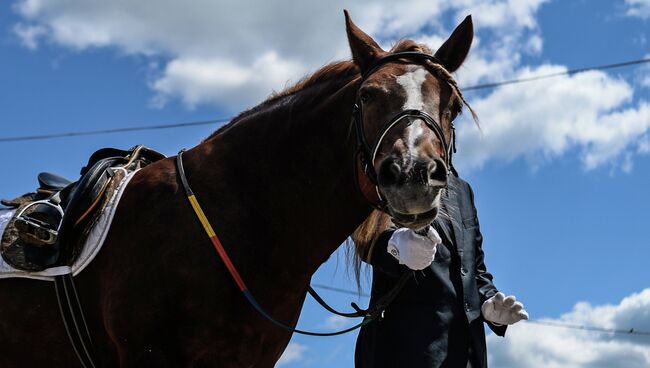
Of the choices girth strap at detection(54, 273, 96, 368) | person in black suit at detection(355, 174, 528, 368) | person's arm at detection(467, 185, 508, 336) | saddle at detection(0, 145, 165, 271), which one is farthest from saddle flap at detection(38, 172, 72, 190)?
person's arm at detection(467, 185, 508, 336)

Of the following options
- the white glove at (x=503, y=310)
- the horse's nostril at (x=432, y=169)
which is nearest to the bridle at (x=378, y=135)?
the horse's nostril at (x=432, y=169)

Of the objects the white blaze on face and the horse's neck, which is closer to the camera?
the white blaze on face

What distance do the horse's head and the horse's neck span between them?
0.82 feet

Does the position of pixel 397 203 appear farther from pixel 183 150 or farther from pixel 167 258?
pixel 183 150

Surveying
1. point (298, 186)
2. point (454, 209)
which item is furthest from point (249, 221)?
point (454, 209)

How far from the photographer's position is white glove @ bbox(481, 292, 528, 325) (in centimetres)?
470

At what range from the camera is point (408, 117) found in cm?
402

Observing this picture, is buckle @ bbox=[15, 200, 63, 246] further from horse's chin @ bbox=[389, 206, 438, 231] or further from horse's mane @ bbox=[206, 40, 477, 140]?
horse's chin @ bbox=[389, 206, 438, 231]

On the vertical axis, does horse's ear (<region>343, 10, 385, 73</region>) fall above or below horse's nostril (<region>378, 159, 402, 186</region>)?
above

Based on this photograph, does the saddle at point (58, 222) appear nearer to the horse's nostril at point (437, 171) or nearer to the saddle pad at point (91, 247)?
the saddle pad at point (91, 247)

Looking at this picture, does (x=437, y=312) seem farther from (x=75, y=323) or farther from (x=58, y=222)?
(x=58, y=222)

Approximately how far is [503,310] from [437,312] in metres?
0.35

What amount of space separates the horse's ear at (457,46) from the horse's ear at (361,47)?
32 cm

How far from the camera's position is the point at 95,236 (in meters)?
4.68
